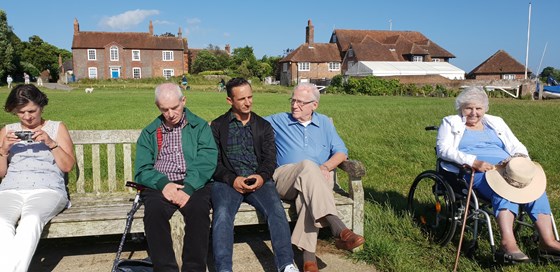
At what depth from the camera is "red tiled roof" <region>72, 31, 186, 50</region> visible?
68.5 meters

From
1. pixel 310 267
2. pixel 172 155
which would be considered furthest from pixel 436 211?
pixel 172 155

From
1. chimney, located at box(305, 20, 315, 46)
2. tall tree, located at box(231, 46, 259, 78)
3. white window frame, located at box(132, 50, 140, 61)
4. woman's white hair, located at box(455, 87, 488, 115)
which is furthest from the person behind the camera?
tall tree, located at box(231, 46, 259, 78)

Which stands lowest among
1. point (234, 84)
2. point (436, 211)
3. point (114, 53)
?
point (436, 211)

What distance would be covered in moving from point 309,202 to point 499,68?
69417mm

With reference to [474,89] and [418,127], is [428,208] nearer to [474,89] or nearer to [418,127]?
[474,89]

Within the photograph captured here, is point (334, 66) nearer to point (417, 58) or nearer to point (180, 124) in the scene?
point (417, 58)

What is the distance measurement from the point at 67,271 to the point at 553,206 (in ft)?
17.1

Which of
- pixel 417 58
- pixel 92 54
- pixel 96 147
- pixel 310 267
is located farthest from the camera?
pixel 92 54

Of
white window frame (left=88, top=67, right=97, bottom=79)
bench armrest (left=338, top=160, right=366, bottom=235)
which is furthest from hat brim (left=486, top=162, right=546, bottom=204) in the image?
white window frame (left=88, top=67, right=97, bottom=79)

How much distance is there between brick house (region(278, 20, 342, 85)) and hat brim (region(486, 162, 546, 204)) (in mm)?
62265

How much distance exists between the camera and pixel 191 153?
3.99 m

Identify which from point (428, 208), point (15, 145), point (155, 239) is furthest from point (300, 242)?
point (15, 145)

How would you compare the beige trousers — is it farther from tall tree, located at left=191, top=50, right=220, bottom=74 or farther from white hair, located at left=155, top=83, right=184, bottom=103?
tall tree, located at left=191, top=50, right=220, bottom=74

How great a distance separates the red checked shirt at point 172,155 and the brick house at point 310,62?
6206cm
